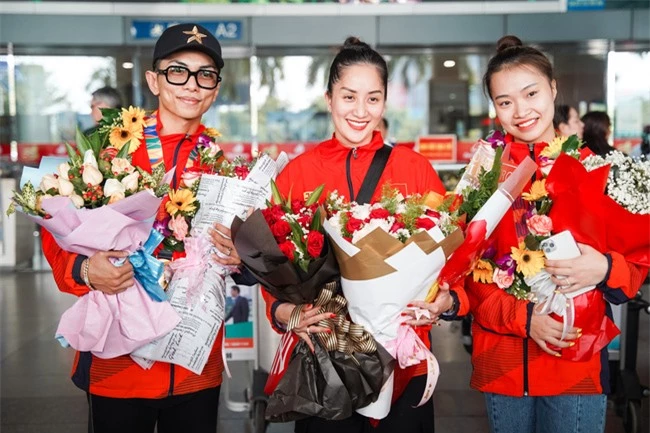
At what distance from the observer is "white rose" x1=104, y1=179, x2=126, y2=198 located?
221cm

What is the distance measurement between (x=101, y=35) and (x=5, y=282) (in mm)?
3844

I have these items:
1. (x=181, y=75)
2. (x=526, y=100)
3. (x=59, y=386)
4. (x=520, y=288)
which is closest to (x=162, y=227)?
(x=181, y=75)

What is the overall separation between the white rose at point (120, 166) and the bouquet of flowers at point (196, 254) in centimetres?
21

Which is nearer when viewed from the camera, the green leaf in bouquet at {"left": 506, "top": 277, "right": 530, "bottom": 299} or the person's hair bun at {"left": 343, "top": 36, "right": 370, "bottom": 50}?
the green leaf in bouquet at {"left": 506, "top": 277, "right": 530, "bottom": 299}

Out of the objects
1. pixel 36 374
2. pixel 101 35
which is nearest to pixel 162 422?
pixel 36 374

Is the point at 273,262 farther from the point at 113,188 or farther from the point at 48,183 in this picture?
the point at 48,183

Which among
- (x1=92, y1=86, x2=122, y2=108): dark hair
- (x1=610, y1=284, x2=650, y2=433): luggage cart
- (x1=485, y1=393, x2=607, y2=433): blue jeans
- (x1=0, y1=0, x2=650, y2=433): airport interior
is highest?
(x1=0, y1=0, x2=650, y2=433): airport interior

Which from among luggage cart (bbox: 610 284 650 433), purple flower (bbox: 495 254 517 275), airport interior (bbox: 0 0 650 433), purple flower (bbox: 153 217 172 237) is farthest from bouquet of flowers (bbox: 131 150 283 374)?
airport interior (bbox: 0 0 650 433)

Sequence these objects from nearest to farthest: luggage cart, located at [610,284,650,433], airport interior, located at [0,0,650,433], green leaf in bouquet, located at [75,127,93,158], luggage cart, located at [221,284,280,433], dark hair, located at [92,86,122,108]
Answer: green leaf in bouquet, located at [75,127,93,158] < luggage cart, located at [610,284,650,433] < luggage cart, located at [221,284,280,433] < dark hair, located at [92,86,122,108] < airport interior, located at [0,0,650,433]

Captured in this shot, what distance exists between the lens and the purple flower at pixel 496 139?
101 inches

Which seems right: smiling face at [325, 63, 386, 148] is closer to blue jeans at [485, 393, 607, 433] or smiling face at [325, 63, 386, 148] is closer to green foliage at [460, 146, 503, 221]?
green foliage at [460, 146, 503, 221]

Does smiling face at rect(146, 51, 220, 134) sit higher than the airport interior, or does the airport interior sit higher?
the airport interior

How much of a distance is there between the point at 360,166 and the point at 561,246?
2.44 feet

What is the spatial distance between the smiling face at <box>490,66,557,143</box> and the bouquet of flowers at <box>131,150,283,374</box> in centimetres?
94
